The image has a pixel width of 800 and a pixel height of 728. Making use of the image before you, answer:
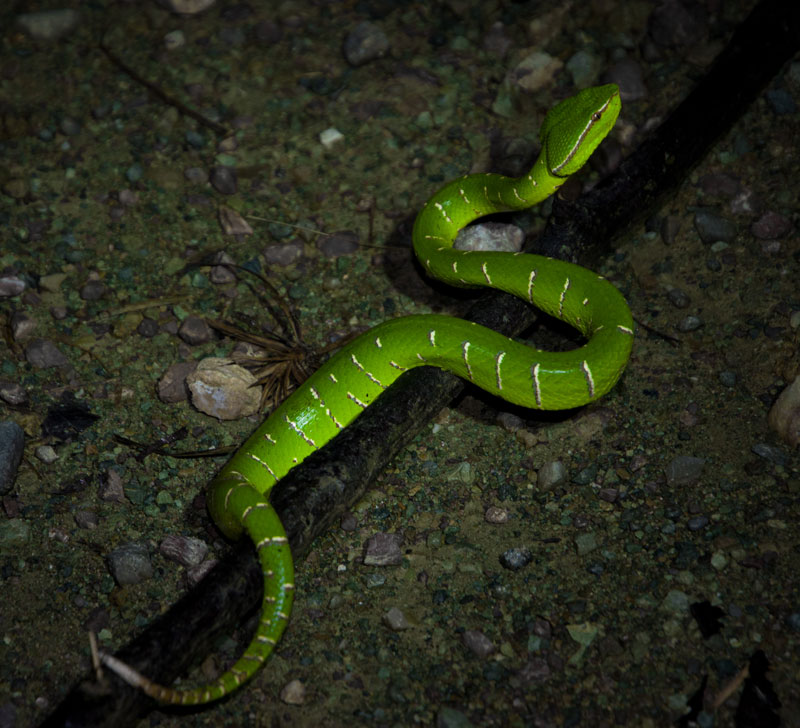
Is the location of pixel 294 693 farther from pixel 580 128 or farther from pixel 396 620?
pixel 580 128

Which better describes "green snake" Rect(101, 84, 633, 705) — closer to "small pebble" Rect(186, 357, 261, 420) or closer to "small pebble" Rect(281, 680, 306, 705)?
"small pebble" Rect(281, 680, 306, 705)

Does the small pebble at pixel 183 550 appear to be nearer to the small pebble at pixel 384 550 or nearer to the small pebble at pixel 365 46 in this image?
the small pebble at pixel 384 550

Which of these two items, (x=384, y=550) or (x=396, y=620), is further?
(x=384, y=550)

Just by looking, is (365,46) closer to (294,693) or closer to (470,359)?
(470,359)

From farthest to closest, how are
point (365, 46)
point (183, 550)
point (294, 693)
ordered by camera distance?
point (365, 46), point (183, 550), point (294, 693)

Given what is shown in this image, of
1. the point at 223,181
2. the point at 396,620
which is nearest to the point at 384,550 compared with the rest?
the point at 396,620

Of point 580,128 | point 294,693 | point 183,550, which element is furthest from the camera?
point 580,128

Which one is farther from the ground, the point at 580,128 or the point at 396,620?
the point at 580,128

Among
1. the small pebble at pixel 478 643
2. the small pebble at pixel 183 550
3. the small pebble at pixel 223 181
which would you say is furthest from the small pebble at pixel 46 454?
the small pebble at pixel 478 643

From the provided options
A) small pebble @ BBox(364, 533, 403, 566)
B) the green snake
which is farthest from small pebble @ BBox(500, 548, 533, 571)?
the green snake

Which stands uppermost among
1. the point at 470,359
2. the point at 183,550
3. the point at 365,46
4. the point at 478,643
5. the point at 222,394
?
the point at 365,46
